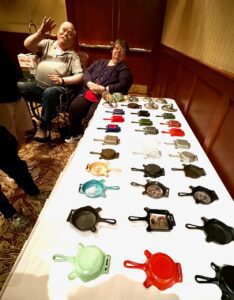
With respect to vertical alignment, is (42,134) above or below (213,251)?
below

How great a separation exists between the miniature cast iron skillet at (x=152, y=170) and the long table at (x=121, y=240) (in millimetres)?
18

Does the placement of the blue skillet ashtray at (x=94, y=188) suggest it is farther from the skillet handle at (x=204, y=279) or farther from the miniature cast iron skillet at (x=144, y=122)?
the miniature cast iron skillet at (x=144, y=122)

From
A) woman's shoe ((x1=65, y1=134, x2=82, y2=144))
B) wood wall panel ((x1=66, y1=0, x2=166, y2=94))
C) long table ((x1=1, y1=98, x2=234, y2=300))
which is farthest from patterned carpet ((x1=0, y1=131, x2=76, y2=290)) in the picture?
wood wall panel ((x1=66, y1=0, x2=166, y2=94))

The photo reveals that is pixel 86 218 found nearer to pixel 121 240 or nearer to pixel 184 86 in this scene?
pixel 121 240

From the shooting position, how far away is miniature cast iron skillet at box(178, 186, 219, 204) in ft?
2.44

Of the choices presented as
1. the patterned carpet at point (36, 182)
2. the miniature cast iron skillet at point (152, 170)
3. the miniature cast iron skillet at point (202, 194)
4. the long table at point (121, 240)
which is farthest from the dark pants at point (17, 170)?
the miniature cast iron skillet at point (202, 194)

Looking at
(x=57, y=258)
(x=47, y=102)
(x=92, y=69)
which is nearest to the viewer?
(x=57, y=258)

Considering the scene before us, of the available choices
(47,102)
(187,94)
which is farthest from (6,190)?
(187,94)

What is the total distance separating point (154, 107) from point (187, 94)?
0.33 meters

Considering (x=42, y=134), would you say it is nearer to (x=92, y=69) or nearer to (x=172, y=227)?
(x=92, y=69)

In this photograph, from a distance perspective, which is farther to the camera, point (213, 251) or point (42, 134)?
point (42, 134)

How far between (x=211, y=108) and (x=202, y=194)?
66 cm

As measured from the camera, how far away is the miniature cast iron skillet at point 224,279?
0.48m

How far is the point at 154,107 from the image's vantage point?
61.4 inches
